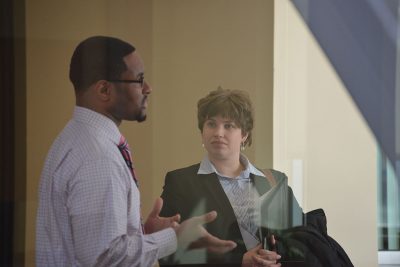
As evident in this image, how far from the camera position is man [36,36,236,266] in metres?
2.23

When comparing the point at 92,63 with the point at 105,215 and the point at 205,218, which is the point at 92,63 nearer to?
the point at 105,215

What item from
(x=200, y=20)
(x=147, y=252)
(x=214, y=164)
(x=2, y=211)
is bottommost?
(x=147, y=252)

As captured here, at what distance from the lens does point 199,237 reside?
2365mm

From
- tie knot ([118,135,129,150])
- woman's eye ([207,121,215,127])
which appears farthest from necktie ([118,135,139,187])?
woman's eye ([207,121,215,127])

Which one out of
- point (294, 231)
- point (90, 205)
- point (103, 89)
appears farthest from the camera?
point (294, 231)

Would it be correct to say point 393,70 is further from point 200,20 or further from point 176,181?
point 176,181

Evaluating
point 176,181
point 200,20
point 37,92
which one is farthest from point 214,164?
point 37,92

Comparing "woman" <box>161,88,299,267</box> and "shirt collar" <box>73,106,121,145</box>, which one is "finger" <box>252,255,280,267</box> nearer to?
"woman" <box>161,88,299,267</box>

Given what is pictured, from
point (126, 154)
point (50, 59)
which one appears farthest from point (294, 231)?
point (50, 59)

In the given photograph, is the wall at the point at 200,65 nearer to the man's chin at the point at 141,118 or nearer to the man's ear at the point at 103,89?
the man's chin at the point at 141,118

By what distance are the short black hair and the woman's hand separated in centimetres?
85

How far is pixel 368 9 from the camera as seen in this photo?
99.0 inches

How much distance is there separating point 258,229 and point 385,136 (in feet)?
2.16

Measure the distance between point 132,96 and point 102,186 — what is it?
0.36m
